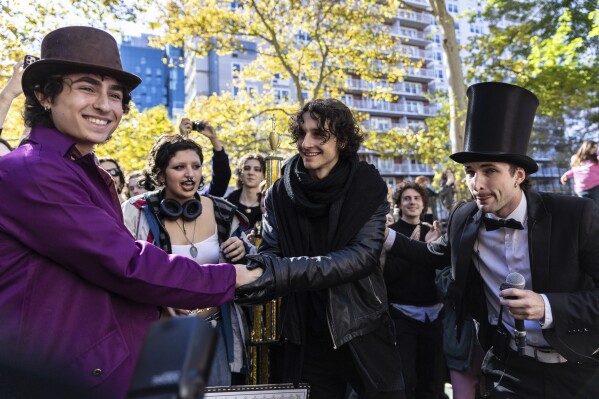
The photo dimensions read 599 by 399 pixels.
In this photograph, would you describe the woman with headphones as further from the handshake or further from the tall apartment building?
the tall apartment building

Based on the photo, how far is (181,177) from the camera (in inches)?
131

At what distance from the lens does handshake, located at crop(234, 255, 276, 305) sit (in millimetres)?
2057

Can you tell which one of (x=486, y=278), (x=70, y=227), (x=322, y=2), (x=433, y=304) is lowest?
(x=433, y=304)

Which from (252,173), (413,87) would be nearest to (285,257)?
(252,173)

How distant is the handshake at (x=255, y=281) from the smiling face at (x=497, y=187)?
1.35m

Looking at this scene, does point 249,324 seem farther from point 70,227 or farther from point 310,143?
point 70,227

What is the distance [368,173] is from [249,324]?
1.35m

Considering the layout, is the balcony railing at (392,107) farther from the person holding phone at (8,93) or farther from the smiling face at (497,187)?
the smiling face at (497,187)

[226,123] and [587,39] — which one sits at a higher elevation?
[587,39]

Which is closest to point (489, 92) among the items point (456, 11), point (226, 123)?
point (226, 123)

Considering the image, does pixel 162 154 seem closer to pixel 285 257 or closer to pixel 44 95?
pixel 285 257

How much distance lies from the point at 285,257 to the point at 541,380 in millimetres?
1517

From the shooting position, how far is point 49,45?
6.16ft

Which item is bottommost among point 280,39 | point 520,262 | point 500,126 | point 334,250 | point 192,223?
point 520,262
